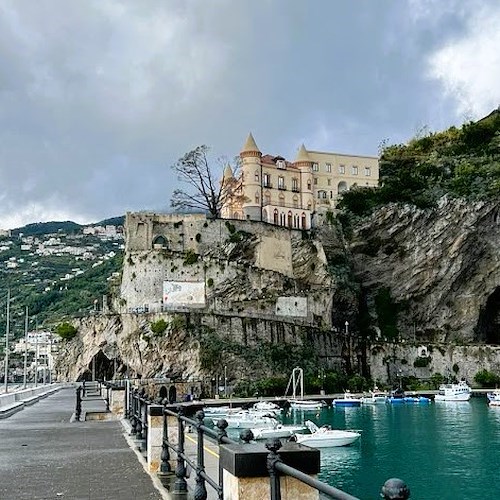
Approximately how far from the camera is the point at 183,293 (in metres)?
65.1

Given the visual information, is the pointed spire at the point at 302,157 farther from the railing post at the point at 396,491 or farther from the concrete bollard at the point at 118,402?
the railing post at the point at 396,491

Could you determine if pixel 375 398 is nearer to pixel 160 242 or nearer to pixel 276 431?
pixel 276 431

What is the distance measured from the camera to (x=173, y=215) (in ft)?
230

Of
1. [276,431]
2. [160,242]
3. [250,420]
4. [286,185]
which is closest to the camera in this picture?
[276,431]

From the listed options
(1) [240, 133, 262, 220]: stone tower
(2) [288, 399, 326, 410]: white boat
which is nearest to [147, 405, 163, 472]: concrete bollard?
(2) [288, 399, 326, 410]: white boat

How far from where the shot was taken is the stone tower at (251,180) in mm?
77500

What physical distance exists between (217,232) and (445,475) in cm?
4507

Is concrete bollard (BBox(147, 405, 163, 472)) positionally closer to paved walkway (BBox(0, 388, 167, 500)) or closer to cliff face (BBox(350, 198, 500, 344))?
paved walkway (BBox(0, 388, 167, 500))

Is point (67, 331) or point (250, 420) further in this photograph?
point (67, 331)

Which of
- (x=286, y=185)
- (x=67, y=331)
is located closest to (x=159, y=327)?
(x=67, y=331)

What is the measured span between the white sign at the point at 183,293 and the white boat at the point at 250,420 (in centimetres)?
2035

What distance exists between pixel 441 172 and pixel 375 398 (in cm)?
3617

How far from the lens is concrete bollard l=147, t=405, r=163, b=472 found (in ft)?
35.8

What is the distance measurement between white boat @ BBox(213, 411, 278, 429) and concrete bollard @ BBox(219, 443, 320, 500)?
37795mm
